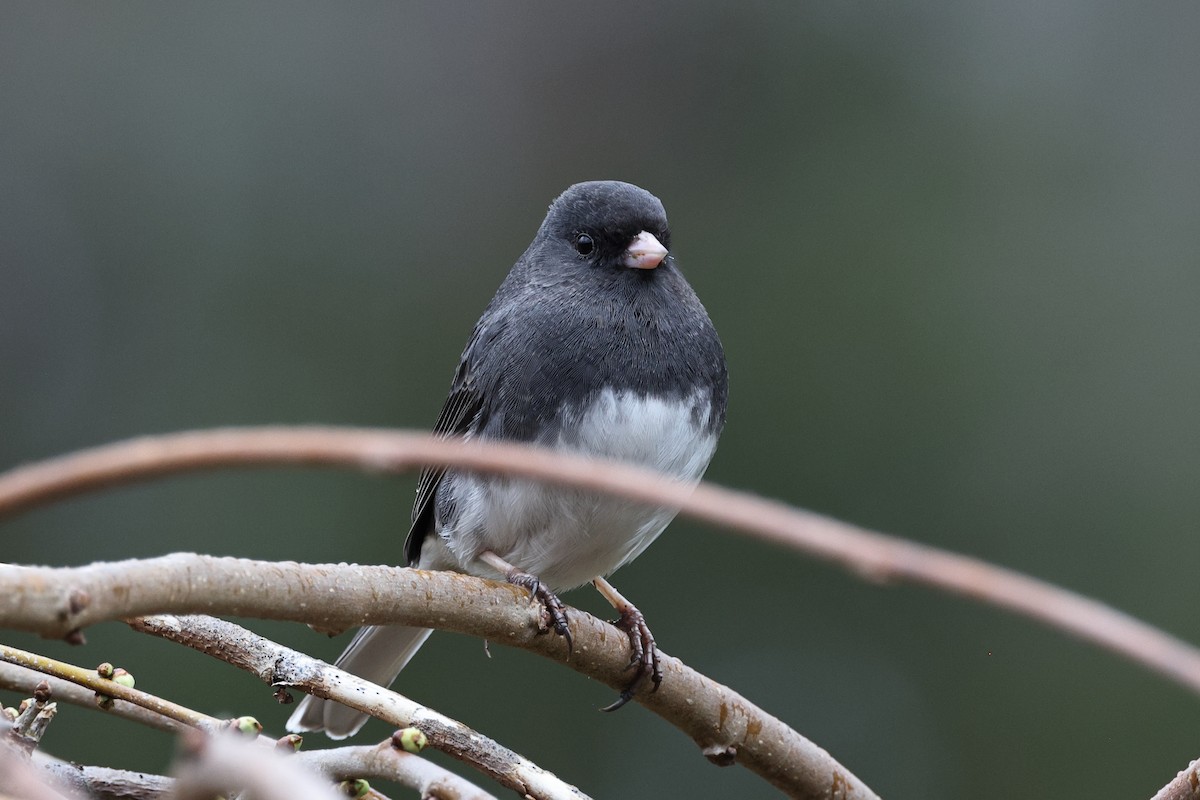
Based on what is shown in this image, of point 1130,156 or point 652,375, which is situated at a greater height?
point 1130,156

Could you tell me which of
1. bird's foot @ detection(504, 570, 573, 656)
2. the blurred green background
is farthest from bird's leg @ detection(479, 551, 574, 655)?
the blurred green background

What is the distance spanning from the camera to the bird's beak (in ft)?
8.36

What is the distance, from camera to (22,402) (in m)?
5.08

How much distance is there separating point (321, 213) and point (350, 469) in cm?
499

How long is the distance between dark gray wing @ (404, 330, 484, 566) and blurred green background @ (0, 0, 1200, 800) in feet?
4.44

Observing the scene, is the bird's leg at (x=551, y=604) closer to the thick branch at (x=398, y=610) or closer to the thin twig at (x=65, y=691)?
the thick branch at (x=398, y=610)

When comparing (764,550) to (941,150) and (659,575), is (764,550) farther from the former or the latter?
(941,150)

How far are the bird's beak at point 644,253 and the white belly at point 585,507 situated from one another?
295 millimetres

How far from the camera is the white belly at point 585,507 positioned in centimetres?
230

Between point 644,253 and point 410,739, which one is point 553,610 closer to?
point 410,739

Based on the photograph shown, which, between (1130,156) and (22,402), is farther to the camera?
(1130,156)

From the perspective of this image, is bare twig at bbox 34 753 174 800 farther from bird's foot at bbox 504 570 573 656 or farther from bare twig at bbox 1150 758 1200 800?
bare twig at bbox 1150 758 1200 800

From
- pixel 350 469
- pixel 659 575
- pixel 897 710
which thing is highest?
pixel 350 469

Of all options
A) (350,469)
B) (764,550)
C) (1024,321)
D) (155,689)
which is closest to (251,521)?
(155,689)
